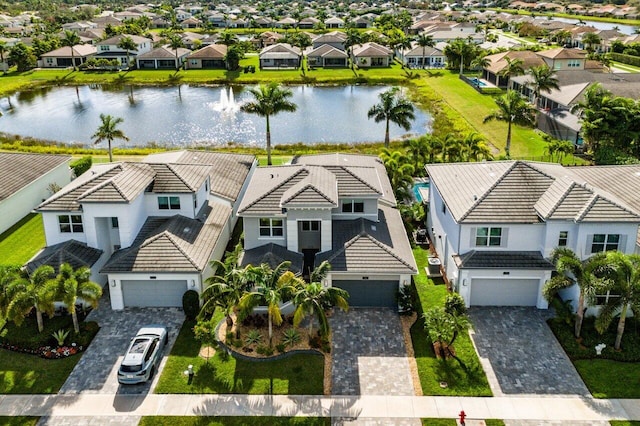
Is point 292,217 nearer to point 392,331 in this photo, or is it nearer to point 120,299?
point 392,331

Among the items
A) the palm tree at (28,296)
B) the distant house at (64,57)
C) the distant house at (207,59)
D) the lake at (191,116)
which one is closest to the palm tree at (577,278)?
the palm tree at (28,296)

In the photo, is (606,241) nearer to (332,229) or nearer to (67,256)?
(332,229)

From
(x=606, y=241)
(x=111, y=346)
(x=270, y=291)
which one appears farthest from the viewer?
(x=606, y=241)

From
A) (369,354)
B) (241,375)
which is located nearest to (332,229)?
(369,354)

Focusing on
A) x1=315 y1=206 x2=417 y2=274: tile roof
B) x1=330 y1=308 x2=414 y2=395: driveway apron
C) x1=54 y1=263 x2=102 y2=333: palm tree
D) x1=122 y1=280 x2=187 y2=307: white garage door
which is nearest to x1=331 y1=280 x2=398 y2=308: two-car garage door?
x1=330 y1=308 x2=414 y2=395: driveway apron

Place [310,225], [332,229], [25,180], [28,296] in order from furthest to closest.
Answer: [25,180] < [332,229] < [310,225] < [28,296]

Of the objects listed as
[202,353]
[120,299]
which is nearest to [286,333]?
[202,353]

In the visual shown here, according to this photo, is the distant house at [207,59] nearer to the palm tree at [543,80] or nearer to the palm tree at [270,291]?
the palm tree at [543,80]
